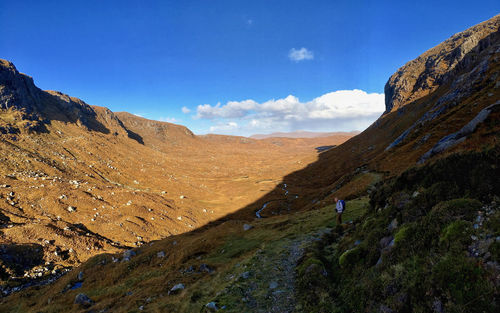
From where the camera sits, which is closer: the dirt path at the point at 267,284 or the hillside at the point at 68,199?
the dirt path at the point at 267,284

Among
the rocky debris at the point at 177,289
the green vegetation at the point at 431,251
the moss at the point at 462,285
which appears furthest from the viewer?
the rocky debris at the point at 177,289

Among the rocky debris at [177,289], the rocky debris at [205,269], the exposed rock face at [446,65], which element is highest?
the exposed rock face at [446,65]

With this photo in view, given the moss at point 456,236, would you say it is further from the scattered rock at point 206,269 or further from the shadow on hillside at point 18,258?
the shadow on hillside at point 18,258

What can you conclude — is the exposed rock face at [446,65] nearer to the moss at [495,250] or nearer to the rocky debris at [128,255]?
the moss at [495,250]

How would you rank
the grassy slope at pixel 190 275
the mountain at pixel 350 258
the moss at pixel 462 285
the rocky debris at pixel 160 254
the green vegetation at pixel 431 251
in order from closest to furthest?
the moss at pixel 462 285, the green vegetation at pixel 431 251, the mountain at pixel 350 258, the grassy slope at pixel 190 275, the rocky debris at pixel 160 254

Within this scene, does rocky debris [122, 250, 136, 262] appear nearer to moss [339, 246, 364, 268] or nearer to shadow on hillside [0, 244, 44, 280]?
shadow on hillside [0, 244, 44, 280]

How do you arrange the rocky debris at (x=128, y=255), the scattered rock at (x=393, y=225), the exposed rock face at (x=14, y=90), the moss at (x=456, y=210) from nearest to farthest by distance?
the moss at (x=456, y=210) → the scattered rock at (x=393, y=225) → the rocky debris at (x=128, y=255) → the exposed rock face at (x=14, y=90)

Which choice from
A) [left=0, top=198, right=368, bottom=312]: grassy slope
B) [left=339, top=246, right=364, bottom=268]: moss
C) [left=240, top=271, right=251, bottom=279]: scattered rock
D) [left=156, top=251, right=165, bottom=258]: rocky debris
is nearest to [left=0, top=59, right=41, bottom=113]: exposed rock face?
[left=0, top=198, right=368, bottom=312]: grassy slope

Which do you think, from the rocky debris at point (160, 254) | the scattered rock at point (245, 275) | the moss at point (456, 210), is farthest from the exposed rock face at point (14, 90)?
the moss at point (456, 210)

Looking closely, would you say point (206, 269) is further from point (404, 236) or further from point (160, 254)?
point (404, 236)

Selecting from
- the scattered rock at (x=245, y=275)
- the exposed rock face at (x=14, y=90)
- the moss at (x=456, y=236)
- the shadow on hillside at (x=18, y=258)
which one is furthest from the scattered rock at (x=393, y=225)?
Answer: the exposed rock face at (x=14, y=90)

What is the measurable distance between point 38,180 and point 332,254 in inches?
3309

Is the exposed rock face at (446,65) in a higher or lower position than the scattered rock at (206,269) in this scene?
higher

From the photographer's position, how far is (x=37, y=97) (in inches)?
6388
